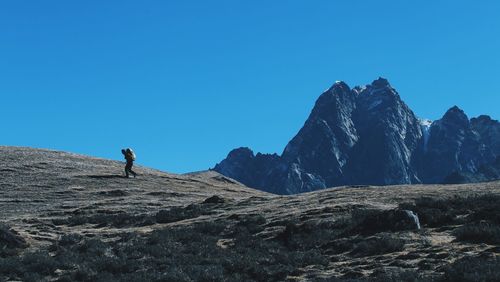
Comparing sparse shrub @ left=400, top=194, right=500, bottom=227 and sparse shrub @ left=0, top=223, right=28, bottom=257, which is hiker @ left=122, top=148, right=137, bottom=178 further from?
sparse shrub @ left=400, top=194, right=500, bottom=227

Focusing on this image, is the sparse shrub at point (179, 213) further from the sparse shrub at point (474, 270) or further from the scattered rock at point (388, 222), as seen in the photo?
the sparse shrub at point (474, 270)

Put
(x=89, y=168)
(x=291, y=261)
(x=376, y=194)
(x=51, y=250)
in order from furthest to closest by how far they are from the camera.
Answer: (x=89, y=168), (x=376, y=194), (x=51, y=250), (x=291, y=261)

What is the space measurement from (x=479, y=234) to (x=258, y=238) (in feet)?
37.0

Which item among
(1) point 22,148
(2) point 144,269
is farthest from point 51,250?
(1) point 22,148

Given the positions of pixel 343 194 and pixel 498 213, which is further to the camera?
pixel 343 194

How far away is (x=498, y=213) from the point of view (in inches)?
1252

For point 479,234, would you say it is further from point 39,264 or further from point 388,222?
point 39,264

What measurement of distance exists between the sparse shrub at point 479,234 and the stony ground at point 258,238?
44 mm

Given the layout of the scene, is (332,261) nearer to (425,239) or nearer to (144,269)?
(425,239)

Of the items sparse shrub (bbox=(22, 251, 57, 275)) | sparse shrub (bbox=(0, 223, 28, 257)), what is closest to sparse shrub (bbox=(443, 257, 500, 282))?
sparse shrub (bbox=(22, 251, 57, 275))

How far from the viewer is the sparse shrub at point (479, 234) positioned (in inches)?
1069

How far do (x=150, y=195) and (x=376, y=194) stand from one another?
2207cm

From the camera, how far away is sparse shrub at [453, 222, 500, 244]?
2715cm

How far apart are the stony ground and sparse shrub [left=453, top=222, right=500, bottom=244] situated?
4 centimetres
